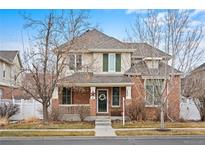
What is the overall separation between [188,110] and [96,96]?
371 cm

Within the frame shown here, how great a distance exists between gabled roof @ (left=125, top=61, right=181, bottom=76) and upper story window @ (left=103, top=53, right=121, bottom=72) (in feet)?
2.62

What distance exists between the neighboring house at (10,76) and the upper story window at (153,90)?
4.56m

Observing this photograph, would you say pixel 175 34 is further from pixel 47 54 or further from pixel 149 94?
pixel 47 54

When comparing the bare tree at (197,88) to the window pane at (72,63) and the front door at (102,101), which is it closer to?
the front door at (102,101)

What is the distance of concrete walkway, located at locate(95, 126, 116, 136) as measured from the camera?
1270 centimetres

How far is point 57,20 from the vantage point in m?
13.3

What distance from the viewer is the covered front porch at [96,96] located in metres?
15.4

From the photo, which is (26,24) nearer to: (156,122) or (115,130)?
(115,130)

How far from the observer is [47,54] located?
559 inches

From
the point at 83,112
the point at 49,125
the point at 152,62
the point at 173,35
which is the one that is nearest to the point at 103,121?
the point at 83,112

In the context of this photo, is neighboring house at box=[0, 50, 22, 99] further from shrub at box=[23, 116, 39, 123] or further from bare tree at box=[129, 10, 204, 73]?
bare tree at box=[129, 10, 204, 73]

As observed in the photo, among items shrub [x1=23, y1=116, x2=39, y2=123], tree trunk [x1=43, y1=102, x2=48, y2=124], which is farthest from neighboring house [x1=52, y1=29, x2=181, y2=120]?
shrub [x1=23, y1=116, x2=39, y2=123]

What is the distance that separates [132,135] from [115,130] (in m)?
1.01
